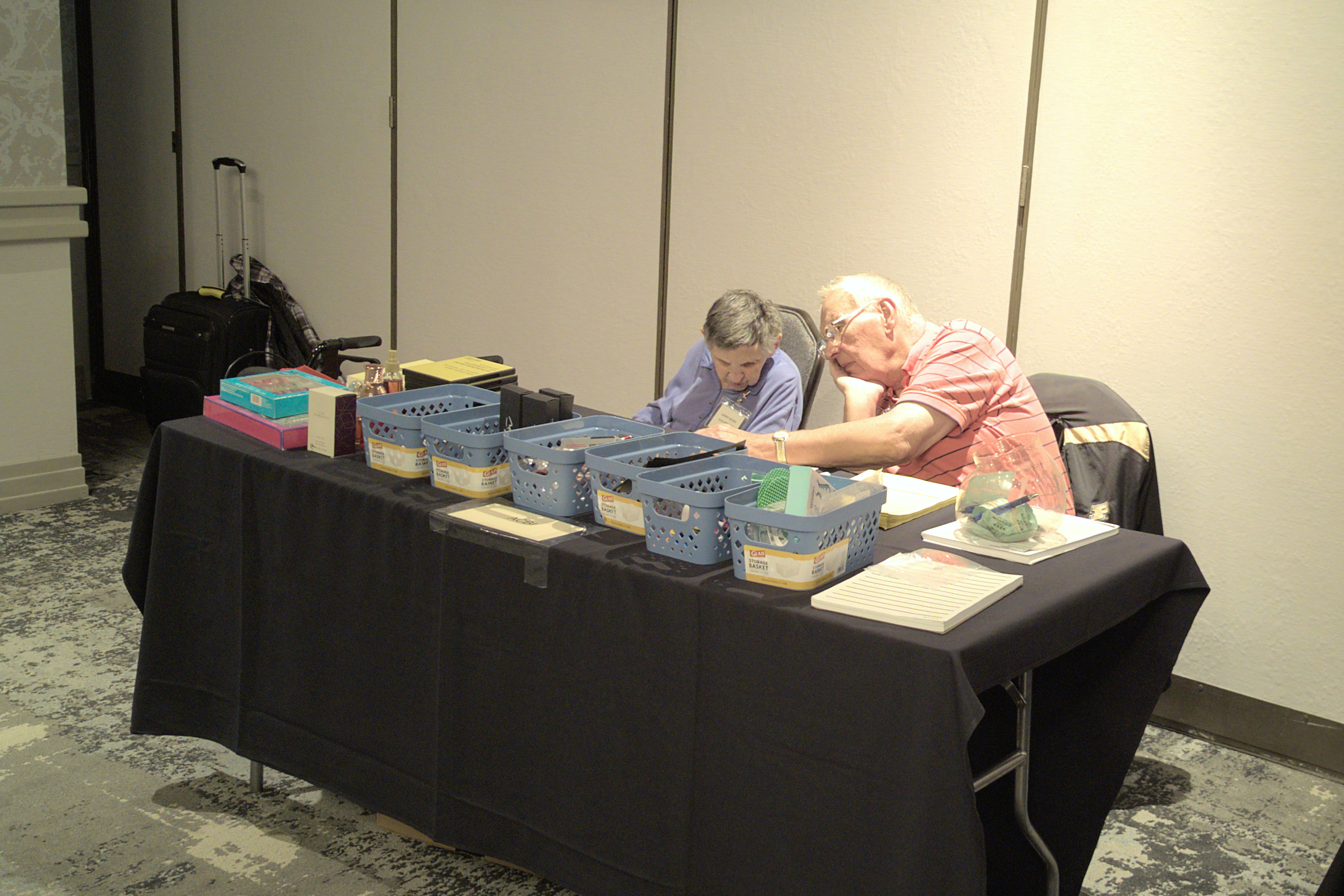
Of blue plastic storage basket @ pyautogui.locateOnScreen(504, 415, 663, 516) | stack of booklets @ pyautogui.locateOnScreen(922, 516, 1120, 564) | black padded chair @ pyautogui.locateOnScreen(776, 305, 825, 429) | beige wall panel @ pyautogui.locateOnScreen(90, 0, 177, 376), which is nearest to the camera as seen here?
stack of booklets @ pyautogui.locateOnScreen(922, 516, 1120, 564)

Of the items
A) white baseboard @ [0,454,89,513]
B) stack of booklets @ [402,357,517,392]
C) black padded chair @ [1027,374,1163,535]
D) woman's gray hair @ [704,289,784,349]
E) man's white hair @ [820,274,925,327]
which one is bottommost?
white baseboard @ [0,454,89,513]

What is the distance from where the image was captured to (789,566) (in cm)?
177

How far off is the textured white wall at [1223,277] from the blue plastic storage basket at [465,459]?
5.79ft

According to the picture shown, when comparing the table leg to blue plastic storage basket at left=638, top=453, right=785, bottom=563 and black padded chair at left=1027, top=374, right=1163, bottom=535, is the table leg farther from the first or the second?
black padded chair at left=1027, top=374, right=1163, bottom=535

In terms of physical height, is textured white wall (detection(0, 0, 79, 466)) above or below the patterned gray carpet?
above

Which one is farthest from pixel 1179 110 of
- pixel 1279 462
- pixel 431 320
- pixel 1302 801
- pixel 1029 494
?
pixel 431 320

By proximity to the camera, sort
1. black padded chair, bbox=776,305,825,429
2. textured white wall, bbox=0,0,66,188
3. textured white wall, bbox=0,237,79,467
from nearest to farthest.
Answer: black padded chair, bbox=776,305,825,429, textured white wall, bbox=0,0,66,188, textured white wall, bbox=0,237,79,467

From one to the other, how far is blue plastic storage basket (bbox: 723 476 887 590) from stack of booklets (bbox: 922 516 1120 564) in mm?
240

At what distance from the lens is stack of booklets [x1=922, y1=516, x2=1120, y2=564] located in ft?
6.49

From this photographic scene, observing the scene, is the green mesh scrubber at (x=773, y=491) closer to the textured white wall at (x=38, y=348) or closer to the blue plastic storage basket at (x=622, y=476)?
the blue plastic storage basket at (x=622, y=476)

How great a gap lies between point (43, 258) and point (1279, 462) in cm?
428

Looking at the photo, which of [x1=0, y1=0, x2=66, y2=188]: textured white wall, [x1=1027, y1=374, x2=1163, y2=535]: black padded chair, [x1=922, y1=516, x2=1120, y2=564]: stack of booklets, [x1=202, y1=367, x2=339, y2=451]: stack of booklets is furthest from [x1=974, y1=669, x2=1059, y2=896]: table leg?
[x1=0, y1=0, x2=66, y2=188]: textured white wall

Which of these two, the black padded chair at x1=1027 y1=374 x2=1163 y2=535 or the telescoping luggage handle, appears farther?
the telescoping luggage handle

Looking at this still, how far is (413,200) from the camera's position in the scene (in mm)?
4973
